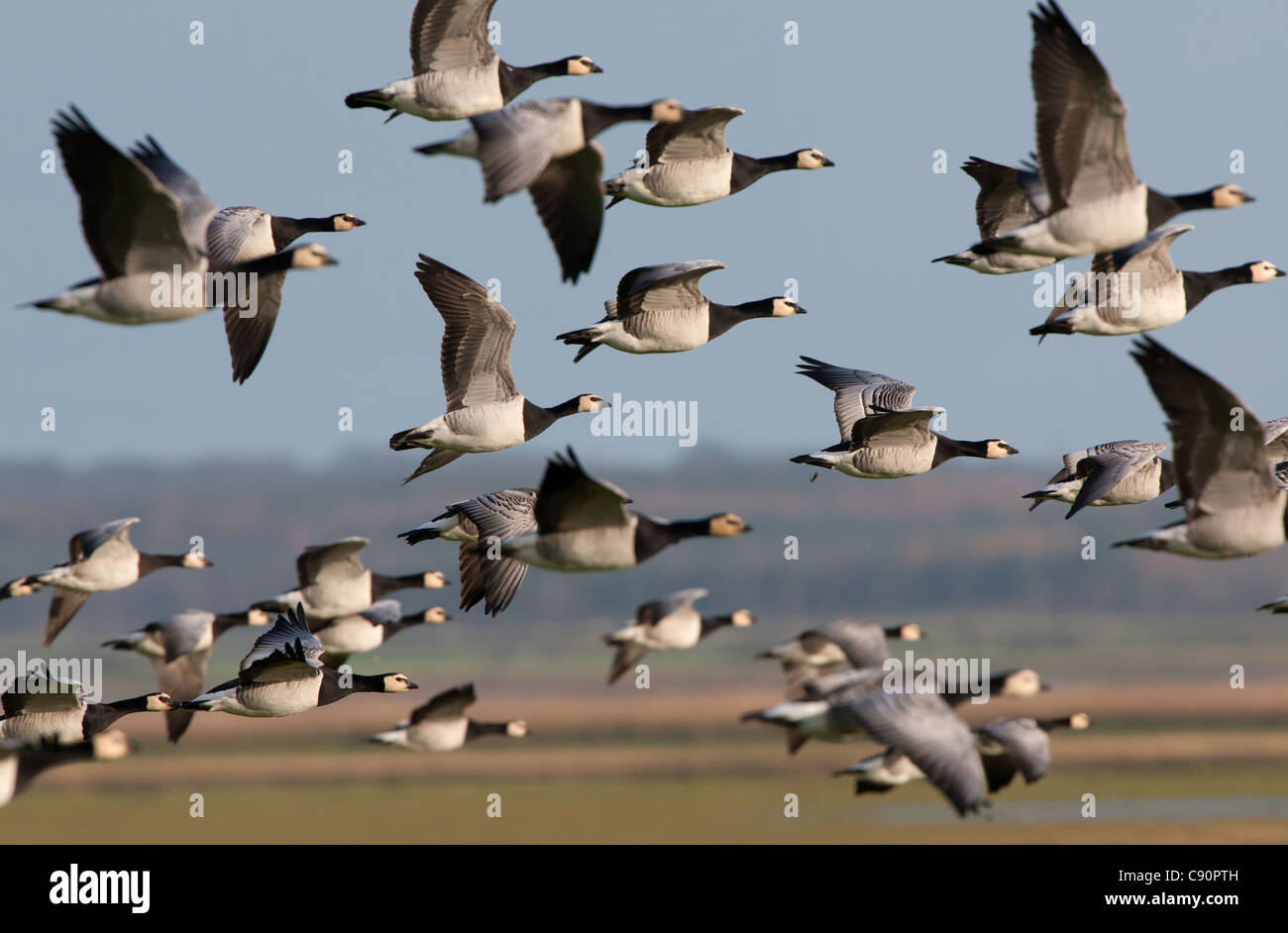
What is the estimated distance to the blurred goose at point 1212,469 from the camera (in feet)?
37.8

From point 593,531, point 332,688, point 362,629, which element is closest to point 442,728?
point 362,629

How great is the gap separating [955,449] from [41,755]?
878 centimetres

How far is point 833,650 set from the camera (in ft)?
48.2

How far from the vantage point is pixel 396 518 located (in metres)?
113

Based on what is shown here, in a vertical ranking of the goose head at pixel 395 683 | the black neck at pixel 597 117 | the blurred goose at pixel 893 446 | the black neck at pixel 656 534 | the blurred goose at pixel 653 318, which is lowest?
the goose head at pixel 395 683

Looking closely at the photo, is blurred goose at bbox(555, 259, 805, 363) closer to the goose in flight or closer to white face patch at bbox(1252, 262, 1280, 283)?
the goose in flight

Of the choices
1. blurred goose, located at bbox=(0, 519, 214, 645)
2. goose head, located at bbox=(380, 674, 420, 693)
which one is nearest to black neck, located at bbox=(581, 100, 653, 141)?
goose head, located at bbox=(380, 674, 420, 693)

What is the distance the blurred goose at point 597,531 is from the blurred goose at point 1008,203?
140 inches

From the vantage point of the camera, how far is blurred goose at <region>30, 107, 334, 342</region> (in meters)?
11.6

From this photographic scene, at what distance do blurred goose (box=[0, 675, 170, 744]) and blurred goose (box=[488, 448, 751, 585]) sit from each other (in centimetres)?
398

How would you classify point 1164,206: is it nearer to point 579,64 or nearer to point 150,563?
point 579,64

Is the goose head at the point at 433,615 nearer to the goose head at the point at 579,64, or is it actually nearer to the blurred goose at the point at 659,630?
the blurred goose at the point at 659,630

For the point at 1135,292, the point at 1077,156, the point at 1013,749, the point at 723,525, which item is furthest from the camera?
the point at 1135,292

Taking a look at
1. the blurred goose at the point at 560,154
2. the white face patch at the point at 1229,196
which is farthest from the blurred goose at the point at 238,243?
the white face patch at the point at 1229,196
